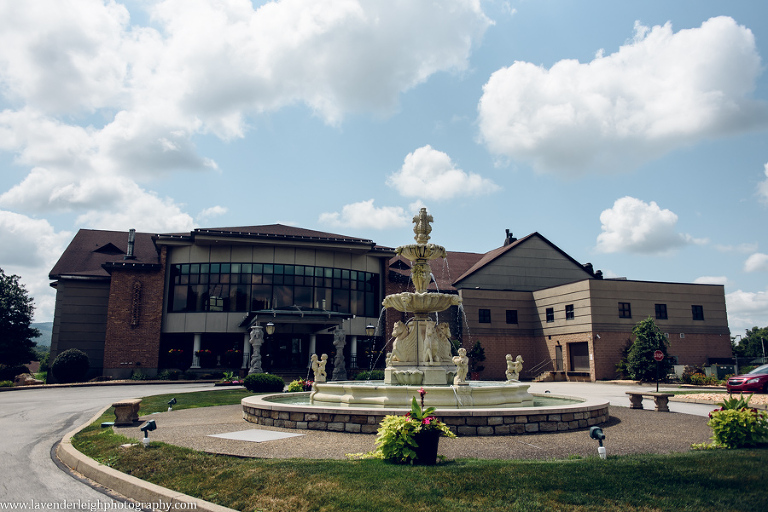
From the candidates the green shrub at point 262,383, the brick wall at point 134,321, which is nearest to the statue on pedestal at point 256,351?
the green shrub at point 262,383

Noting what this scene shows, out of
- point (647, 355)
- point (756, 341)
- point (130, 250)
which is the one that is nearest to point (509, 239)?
point (647, 355)

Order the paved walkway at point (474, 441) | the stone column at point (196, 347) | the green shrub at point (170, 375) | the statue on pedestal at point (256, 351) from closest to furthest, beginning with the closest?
1. the paved walkway at point (474, 441)
2. the statue on pedestal at point (256, 351)
3. the green shrub at point (170, 375)
4. the stone column at point (196, 347)

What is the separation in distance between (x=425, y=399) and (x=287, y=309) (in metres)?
26.9

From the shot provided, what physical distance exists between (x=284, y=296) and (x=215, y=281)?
5086mm

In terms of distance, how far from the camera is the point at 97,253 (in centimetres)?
4381

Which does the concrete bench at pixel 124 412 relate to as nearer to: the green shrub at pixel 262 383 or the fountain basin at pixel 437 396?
the fountain basin at pixel 437 396

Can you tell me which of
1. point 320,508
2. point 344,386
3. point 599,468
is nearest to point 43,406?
point 344,386

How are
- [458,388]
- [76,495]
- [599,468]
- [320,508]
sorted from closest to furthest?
[320,508], [599,468], [76,495], [458,388]

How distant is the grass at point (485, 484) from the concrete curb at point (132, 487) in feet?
0.59

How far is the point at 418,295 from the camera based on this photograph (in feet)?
46.4

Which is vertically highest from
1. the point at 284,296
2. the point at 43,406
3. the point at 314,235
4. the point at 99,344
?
the point at 314,235

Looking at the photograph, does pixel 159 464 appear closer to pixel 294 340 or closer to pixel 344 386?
pixel 344 386

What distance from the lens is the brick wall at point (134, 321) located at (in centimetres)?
3638

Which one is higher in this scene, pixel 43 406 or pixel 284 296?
pixel 284 296
